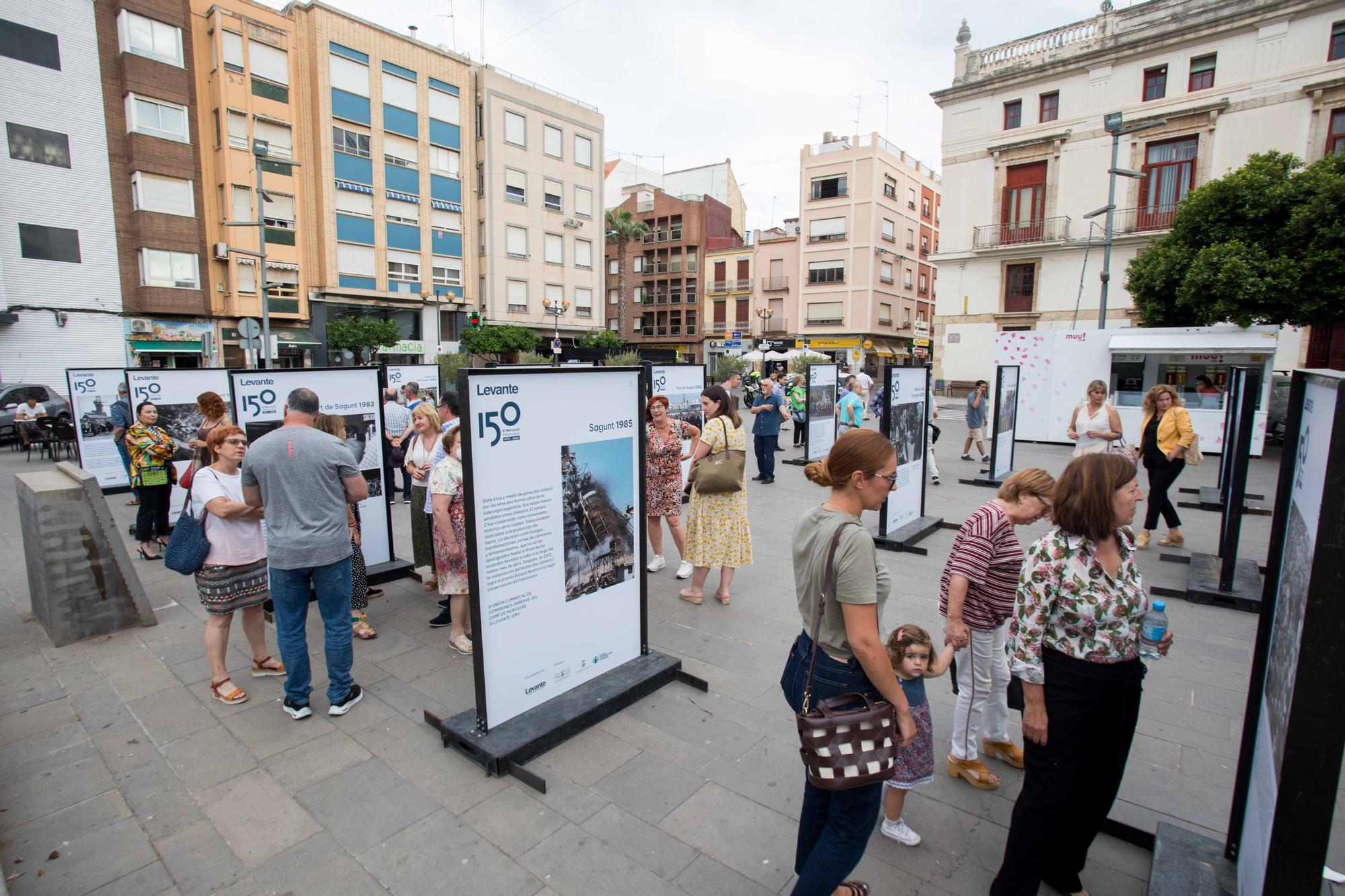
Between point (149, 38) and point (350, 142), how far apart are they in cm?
821

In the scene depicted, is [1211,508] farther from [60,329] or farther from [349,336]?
[60,329]

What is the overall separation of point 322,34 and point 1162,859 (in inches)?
1597

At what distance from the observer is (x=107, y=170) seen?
85.4 feet

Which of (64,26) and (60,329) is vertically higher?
(64,26)

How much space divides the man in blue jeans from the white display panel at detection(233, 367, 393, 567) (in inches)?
81.5

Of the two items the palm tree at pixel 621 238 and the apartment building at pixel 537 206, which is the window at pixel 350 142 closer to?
the apartment building at pixel 537 206

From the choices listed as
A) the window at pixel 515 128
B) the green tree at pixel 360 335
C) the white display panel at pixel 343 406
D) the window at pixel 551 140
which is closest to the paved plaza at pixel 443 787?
the white display panel at pixel 343 406

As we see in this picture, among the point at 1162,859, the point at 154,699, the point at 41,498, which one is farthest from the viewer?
the point at 41,498

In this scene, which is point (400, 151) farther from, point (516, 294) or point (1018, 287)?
point (1018, 287)

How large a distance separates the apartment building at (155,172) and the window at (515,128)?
51.9 feet

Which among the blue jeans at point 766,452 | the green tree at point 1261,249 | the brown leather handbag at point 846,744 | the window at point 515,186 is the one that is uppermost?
the window at point 515,186

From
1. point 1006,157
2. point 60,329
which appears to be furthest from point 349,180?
point 1006,157

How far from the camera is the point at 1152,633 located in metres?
2.34

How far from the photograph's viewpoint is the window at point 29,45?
23.1m
